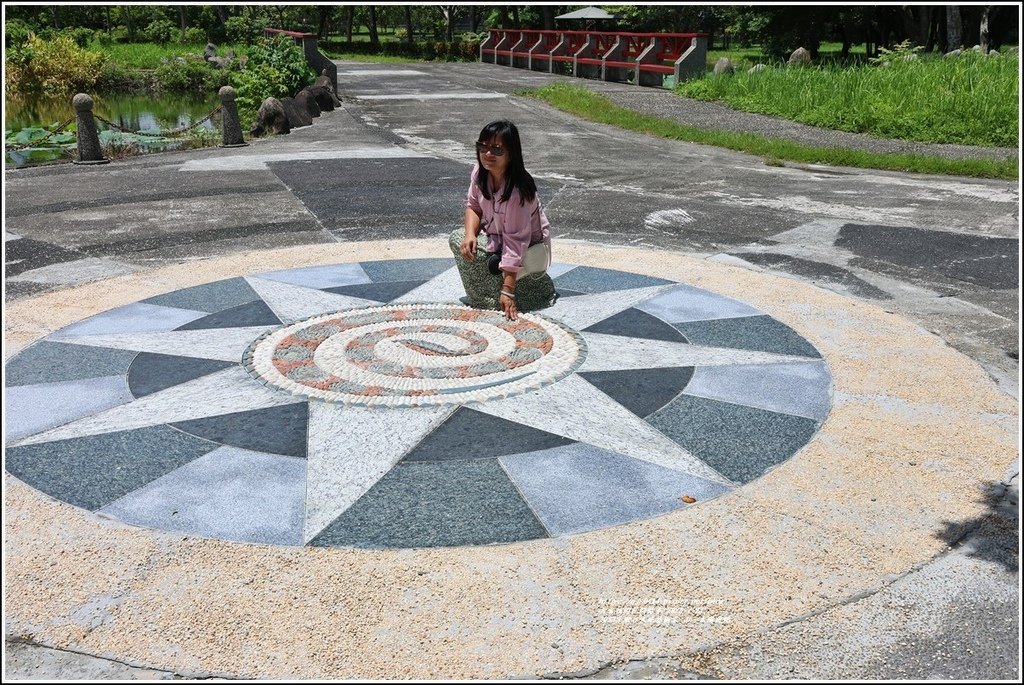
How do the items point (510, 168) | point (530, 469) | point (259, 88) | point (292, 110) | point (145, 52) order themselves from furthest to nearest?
point (145, 52), point (259, 88), point (292, 110), point (510, 168), point (530, 469)

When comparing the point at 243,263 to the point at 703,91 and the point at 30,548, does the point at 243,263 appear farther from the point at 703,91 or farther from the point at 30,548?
the point at 703,91

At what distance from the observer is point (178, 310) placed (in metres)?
6.55

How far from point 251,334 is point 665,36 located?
80.4ft

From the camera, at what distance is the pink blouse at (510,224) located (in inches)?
239

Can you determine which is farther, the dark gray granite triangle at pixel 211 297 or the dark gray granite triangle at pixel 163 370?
the dark gray granite triangle at pixel 211 297

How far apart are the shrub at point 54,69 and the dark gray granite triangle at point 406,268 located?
30.1 m

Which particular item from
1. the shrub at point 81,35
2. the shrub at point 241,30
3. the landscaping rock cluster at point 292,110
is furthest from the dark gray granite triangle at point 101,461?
the shrub at point 241,30

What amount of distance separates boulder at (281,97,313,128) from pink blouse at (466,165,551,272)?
13.4m

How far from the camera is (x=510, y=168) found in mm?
6074

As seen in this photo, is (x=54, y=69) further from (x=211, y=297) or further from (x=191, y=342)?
(x=191, y=342)

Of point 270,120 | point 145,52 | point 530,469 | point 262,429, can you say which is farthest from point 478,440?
point 145,52

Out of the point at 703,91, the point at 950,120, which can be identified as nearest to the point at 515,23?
the point at 703,91

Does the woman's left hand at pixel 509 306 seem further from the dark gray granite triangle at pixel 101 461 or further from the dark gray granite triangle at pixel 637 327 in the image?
the dark gray granite triangle at pixel 101 461

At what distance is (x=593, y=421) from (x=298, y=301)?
9.64 feet
